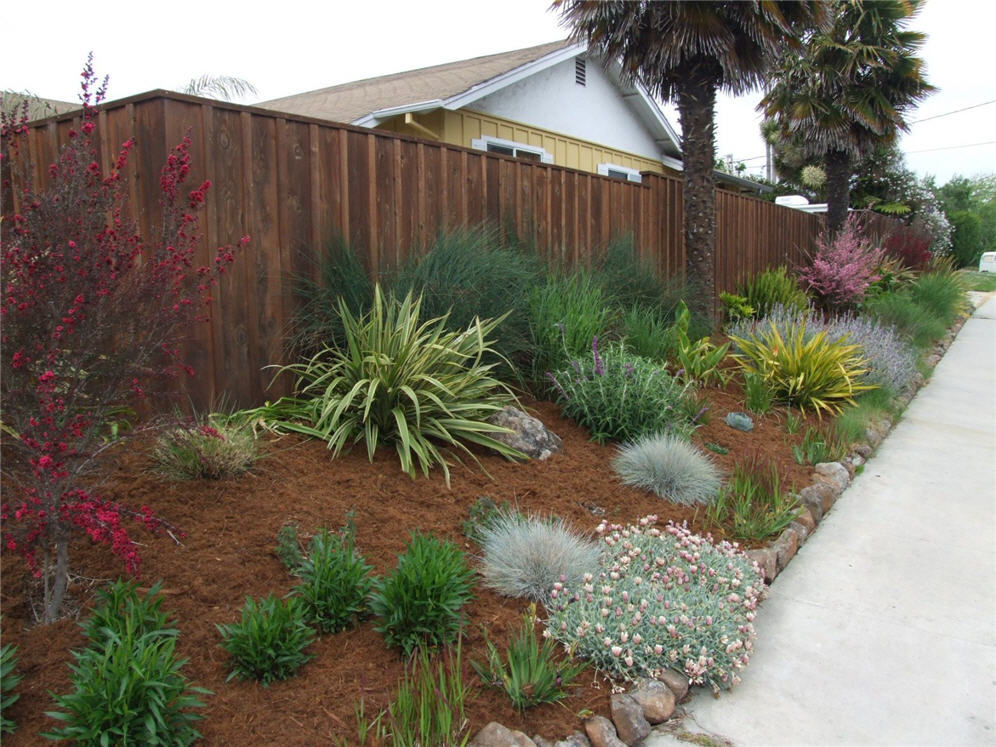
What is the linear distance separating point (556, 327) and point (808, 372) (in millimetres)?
2773

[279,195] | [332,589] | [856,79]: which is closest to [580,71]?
[856,79]

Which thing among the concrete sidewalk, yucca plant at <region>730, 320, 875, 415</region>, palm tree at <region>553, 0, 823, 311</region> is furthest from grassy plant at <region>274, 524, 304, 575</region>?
palm tree at <region>553, 0, 823, 311</region>

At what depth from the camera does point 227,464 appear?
12.1ft

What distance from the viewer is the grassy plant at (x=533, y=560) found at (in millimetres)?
3221

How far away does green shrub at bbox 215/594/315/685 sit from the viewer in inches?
98.7

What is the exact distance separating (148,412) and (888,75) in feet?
49.4

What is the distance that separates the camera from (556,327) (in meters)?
5.63

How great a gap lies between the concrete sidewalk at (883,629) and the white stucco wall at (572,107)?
8891 millimetres

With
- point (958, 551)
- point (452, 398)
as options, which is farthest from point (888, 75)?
point (452, 398)

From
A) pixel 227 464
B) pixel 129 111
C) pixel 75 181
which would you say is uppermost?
pixel 129 111

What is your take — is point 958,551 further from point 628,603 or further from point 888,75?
point 888,75

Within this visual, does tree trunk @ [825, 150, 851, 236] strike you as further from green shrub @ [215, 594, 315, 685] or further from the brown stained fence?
green shrub @ [215, 594, 315, 685]

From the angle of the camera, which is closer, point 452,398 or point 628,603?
point 628,603

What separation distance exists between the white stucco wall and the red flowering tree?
9581mm
